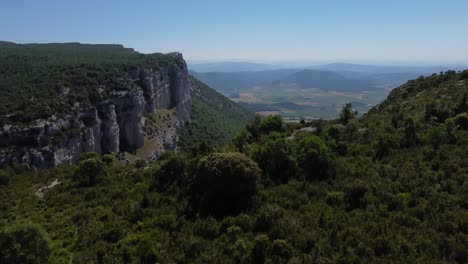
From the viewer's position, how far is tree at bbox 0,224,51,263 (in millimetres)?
19750

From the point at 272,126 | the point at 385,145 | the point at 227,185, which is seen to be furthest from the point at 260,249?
the point at 272,126

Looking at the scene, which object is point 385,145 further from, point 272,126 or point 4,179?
point 4,179

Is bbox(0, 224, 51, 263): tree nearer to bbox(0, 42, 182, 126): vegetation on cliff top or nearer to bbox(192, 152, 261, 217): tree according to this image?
bbox(192, 152, 261, 217): tree

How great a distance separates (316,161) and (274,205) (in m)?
7.04

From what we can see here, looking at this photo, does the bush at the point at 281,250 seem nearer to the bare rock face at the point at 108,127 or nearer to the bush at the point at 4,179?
the bush at the point at 4,179

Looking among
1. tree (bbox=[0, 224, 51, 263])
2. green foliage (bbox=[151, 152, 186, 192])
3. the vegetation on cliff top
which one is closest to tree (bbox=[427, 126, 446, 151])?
green foliage (bbox=[151, 152, 186, 192])

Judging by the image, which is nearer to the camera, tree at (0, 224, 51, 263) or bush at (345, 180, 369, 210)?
tree at (0, 224, 51, 263)

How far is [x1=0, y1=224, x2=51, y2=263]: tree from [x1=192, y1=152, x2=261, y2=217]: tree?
9556mm

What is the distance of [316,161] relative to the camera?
2966 centimetres

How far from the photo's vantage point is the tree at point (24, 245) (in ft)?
64.8

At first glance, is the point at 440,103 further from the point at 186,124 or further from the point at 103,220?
the point at 186,124

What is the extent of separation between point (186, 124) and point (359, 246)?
110007 mm

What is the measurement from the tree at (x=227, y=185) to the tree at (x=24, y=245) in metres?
9.56

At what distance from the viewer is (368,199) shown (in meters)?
23.8
